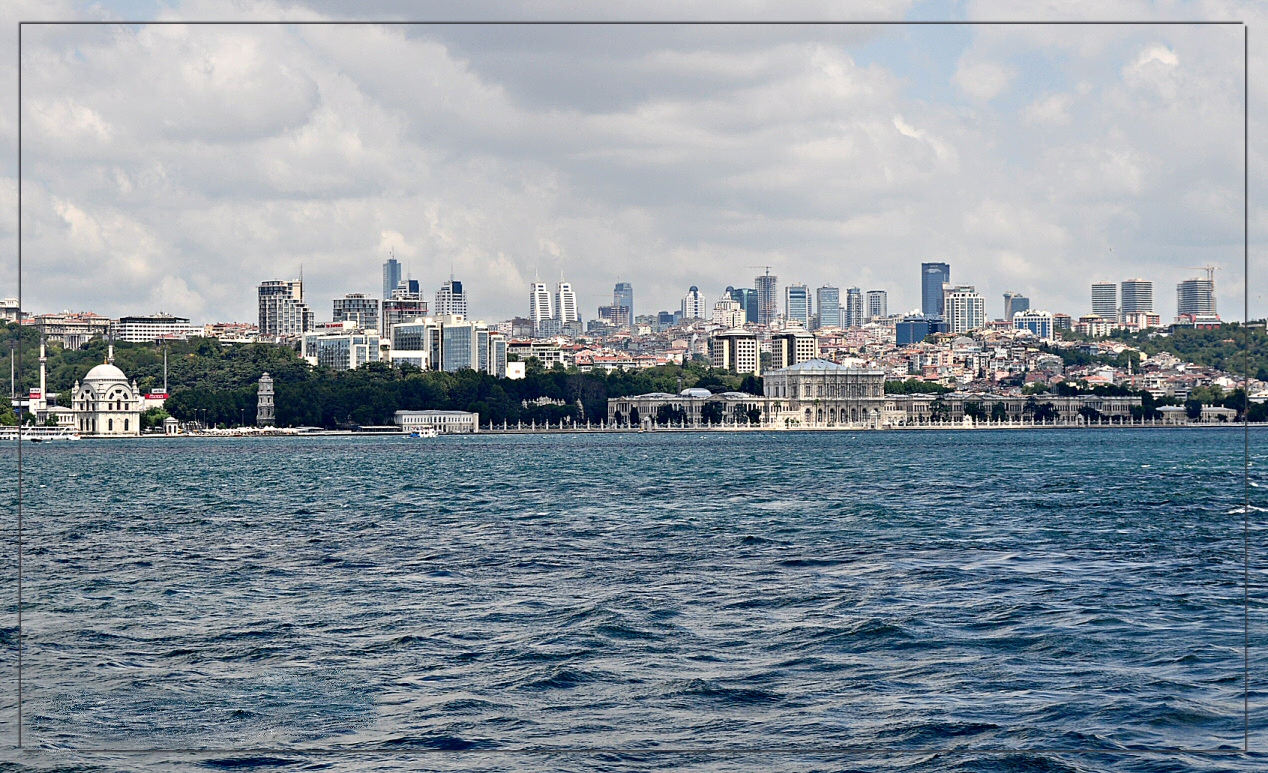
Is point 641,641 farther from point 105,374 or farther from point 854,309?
point 854,309

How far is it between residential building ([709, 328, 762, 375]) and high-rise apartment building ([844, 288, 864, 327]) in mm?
9496

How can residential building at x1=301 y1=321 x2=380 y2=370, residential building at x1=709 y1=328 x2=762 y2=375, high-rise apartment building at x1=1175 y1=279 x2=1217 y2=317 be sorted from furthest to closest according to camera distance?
1. residential building at x1=709 y1=328 x2=762 y2=375
2. residential building at x1=301 y1=321 x2=380 y2=370
3. high-rise apartment building at x1=1175 y1=279 x2=1217 y2=317

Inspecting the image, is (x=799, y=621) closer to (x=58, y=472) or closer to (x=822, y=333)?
(x=58, y=472)

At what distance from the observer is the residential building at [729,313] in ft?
506

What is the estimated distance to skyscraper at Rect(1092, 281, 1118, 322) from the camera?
264 feet

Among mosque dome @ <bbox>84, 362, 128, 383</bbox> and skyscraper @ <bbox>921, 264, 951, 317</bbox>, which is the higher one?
skyscraper @ <bbox>921, 264, 951, 317</bbox>

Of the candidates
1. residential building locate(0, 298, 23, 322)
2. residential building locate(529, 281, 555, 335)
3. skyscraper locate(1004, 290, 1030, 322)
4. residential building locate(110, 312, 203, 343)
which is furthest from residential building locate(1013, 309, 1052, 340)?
residential building locate(0, 298, 23, 322)

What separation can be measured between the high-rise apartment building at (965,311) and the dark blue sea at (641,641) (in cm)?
11044

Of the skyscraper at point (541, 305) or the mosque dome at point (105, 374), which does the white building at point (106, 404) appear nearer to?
the mosque dome at point (105, 374)

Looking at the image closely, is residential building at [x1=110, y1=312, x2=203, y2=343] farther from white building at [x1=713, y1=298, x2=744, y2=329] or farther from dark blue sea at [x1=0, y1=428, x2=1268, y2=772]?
dark blue sea at [x1=0, y1=428, x2=1268, y2=772]

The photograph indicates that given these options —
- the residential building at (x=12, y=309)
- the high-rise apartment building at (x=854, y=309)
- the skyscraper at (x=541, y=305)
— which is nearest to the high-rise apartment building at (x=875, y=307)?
the high-rise apartment building at (x=854, y=309)

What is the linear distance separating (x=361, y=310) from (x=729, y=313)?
1548 inches

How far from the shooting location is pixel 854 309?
156 metres

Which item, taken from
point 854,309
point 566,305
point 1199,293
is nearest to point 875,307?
point 854,309
